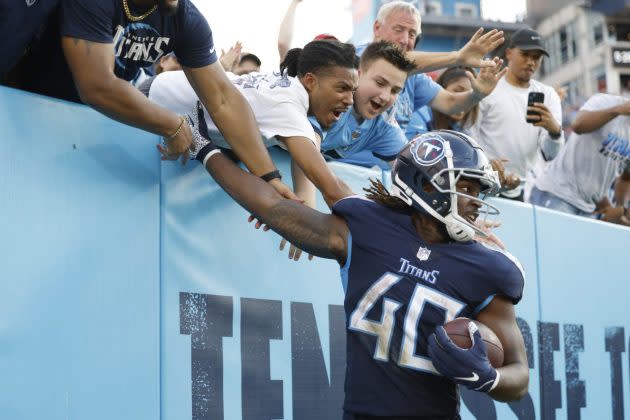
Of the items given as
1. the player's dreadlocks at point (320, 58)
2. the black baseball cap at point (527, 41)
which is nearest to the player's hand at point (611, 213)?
the black baseball cap at point (527, 41)

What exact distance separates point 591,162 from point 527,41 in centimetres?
120

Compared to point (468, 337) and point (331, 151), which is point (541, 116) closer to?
point (331, 151)

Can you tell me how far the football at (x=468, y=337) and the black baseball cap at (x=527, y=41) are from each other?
3922 millimetres

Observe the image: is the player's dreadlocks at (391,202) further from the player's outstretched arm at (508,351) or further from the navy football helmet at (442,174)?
the player's outstretched arm at (508,351)

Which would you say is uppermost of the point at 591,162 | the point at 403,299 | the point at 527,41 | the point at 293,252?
the point at 527,41

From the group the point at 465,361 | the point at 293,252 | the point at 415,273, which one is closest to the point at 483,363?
the point at 465,361

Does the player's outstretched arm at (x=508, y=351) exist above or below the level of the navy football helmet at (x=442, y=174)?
below

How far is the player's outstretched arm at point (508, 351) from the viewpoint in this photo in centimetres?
360

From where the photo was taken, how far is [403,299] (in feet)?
12.2

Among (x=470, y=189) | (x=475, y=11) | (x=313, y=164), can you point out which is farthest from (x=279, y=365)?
(x=475, y=11)

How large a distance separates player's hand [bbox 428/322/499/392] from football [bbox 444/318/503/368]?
25mm

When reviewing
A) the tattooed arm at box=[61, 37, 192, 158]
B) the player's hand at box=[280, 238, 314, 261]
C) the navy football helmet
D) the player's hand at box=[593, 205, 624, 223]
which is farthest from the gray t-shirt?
the tattooed arm at box=[61, 37, 192, 158]

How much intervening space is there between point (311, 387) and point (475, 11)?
35.8 meters

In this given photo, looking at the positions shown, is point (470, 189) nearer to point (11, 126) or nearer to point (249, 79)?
point (249, 79)
